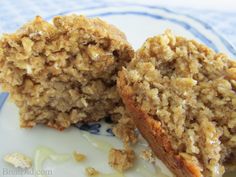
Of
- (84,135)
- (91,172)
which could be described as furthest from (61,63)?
(91,172)

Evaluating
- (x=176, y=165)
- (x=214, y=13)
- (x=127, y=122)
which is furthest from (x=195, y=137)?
(x=214, y=13)

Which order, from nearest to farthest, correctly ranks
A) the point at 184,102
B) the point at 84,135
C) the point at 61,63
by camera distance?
1. the point at 184,102
2. the point at 61,63
3. the point at 84,135

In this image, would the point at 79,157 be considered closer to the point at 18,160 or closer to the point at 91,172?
the point at 91,172

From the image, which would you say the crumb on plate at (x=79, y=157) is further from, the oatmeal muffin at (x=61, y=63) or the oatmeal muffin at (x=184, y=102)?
the oatmeal muffin at (x=184, y=102)

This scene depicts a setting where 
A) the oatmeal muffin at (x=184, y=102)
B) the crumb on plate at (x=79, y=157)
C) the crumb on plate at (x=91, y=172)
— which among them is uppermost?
the oatmeal muffin at (x=184, y=102)

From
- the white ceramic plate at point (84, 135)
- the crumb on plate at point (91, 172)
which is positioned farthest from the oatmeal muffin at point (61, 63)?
the crumb on plate at point (91, 172)

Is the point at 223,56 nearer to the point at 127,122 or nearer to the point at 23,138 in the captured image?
the point at 127,122
